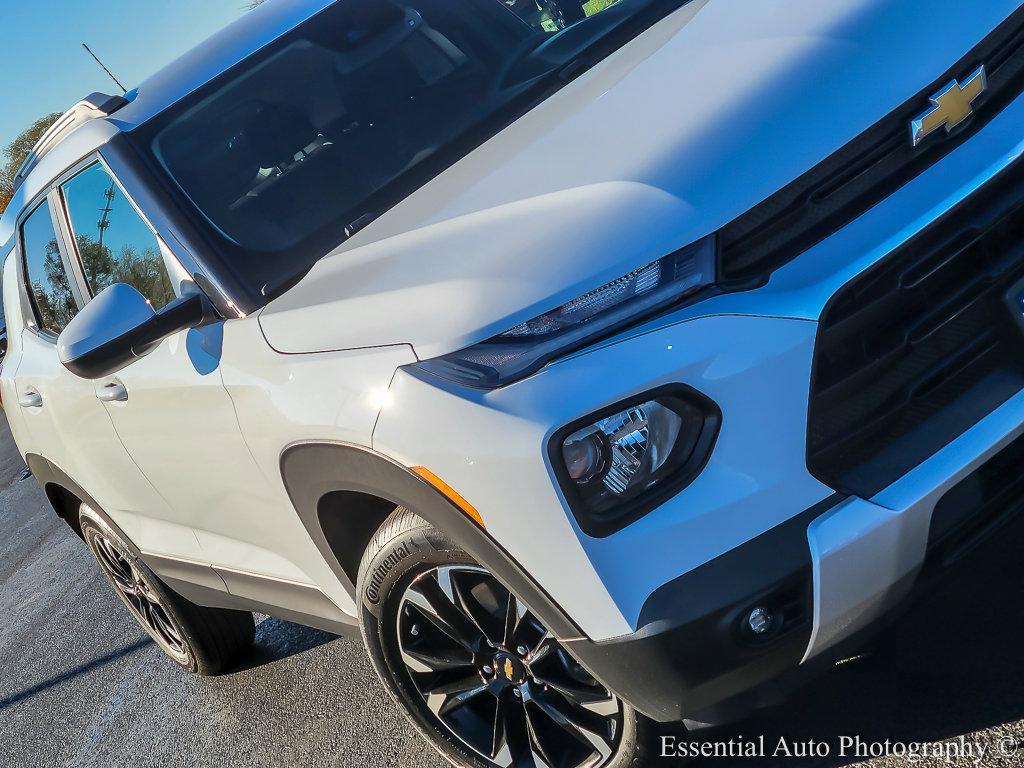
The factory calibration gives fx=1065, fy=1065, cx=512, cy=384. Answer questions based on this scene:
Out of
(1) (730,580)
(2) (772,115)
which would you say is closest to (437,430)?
(1) (730,580)

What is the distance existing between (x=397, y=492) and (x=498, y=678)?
625mm

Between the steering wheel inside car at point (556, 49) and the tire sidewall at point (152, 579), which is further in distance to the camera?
the tire sidewall at point (152, 579)

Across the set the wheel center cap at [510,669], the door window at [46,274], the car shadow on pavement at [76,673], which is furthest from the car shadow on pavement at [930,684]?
the car shadow on pavement at [76,673]

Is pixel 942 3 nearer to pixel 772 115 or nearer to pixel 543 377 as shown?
pixel 772 115

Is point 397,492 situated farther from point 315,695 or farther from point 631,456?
point 315,695

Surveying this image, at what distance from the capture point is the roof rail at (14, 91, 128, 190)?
3135mm

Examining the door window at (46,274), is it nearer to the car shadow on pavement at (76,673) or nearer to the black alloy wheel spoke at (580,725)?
the car shadow on pavement at (76,673)

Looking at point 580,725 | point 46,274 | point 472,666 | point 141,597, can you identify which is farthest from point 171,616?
point 580,725

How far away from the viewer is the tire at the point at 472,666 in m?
2.25

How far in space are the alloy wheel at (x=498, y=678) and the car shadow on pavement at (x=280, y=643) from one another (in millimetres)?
1494

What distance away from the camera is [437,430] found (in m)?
1.95

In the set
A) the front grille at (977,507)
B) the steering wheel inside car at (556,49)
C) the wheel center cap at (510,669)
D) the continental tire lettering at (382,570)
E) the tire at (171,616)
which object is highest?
the steering wheel inside car at (556,49)

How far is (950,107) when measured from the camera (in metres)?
1.98

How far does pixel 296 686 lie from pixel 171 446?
1.24m
